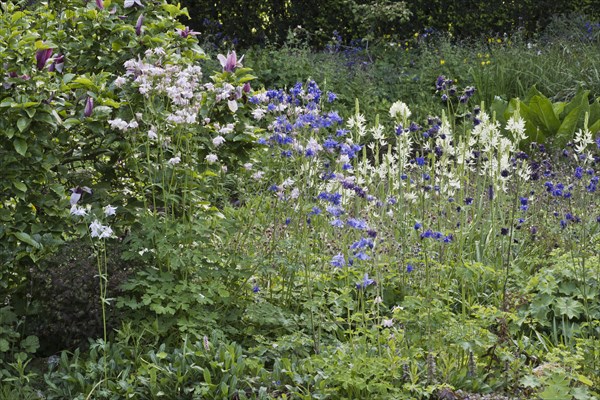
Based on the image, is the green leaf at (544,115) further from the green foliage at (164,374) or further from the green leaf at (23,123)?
the green leaf at (23,123)

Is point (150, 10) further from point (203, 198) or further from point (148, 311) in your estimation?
point (148, 311)

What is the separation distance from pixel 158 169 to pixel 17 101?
2.38ft

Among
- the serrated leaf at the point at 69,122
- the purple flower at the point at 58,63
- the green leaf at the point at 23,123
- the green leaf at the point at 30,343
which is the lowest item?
the green leaf at the point at 30,343

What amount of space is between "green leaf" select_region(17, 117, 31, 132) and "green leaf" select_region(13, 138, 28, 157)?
0.30 ft

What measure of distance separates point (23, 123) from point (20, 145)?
0.38ft

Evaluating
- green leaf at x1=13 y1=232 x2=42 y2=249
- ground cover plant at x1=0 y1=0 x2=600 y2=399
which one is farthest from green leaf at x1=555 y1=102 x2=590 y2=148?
green leaf at x1=13 y1=232 x2=42 y2=249

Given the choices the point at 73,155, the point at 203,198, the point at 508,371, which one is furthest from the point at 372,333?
the point at 73,155

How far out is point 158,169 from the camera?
13.7 ft

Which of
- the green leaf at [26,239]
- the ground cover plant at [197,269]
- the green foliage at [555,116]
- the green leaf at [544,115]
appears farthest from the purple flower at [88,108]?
the green leaf at [544,115]

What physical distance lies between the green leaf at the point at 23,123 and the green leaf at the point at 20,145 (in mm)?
91

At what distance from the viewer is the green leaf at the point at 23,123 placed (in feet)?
12.2

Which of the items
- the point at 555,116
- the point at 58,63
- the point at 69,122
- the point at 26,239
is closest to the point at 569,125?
the point at 555,116

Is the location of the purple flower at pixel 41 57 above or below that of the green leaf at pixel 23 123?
above

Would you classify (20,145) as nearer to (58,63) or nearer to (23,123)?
(23,123)
